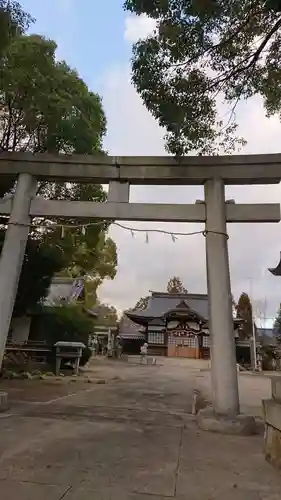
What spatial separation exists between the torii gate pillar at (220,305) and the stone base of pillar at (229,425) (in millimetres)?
150

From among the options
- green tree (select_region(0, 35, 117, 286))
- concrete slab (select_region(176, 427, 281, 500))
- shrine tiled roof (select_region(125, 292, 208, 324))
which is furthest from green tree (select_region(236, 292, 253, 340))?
concrete slab (select_region(176, 427, 281, 500))

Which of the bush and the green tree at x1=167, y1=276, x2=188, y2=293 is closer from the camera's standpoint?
the bush

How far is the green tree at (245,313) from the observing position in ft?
98.0

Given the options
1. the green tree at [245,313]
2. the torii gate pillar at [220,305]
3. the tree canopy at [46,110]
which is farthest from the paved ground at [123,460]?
the green tree at [245,313]

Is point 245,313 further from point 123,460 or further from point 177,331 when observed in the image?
point 123,460

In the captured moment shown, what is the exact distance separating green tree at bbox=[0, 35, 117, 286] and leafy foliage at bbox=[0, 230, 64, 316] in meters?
1.28

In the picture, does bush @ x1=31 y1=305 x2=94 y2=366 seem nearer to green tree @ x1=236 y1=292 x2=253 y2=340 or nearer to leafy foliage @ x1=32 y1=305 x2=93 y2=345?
leafy foliage @ x1=32 y1=305 x2=93 y2=345

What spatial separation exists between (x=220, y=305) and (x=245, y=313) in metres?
28.6

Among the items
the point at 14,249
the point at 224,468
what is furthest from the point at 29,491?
the point at 14,249

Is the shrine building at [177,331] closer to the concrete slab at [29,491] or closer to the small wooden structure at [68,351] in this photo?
the small wooden structure at [68,351]

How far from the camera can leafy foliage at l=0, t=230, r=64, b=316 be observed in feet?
32.9

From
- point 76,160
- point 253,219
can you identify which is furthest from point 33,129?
point 253,219

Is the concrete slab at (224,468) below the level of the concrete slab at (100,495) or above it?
above

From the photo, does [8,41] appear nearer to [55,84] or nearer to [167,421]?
[55,84]
